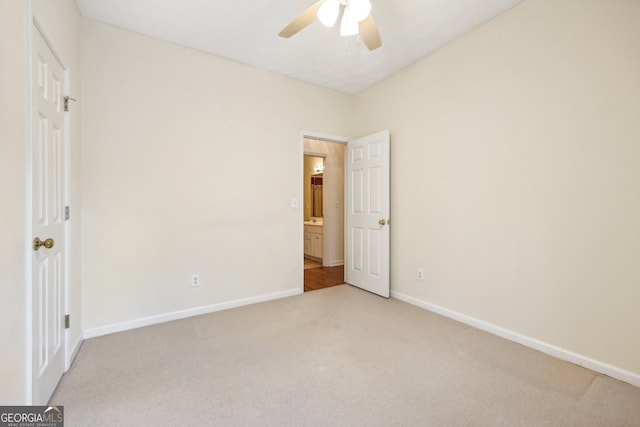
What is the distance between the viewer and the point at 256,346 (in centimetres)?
220

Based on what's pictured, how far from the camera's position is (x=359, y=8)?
1.63 m

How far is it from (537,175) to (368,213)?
1824mm

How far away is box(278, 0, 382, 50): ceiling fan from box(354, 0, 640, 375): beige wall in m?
1.19

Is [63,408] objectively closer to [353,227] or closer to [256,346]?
[256,346]

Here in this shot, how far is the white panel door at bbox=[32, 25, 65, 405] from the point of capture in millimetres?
1368

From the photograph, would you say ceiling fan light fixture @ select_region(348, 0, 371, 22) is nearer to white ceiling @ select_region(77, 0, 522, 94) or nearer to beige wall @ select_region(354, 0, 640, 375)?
white ceiling @ select_region(77, 0, 522, 94)

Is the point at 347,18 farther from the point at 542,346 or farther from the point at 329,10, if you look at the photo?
the point at 542,346

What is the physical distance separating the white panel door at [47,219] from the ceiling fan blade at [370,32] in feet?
6.16

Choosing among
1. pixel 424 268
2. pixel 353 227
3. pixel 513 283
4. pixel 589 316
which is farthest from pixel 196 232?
pixel 589 316

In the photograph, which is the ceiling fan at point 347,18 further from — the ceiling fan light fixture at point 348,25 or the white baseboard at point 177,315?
the white baseboard at point 177,315

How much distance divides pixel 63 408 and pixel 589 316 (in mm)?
3381

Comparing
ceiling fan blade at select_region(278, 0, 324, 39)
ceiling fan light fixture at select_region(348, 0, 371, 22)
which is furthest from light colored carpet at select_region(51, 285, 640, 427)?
ceiling fan blade at select_region(278, 0, 324, 39)

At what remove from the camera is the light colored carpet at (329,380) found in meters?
1.46

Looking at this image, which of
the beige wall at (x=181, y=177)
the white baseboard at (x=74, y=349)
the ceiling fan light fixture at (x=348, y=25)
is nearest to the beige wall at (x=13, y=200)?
the white baseboard at (x=74, y=349)
